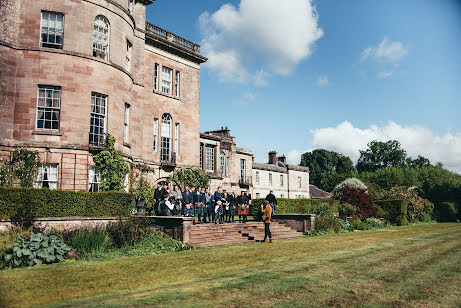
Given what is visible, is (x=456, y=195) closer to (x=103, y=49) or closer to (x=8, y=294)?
(x=103, y=49)

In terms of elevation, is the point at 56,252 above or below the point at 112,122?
below

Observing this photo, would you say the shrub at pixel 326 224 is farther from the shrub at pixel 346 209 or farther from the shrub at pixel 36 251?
the shrub at pixel 36 251

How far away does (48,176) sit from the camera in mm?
20156

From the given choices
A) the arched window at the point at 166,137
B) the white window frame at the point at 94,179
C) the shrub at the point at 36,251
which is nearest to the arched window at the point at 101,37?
the white window frame at the point at 94,179

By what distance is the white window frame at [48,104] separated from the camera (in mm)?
20453

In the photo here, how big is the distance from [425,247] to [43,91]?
19158 mm

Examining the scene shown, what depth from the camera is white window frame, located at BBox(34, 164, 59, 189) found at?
19875 millimetres

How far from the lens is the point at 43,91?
813 inches

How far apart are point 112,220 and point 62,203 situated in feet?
6.85

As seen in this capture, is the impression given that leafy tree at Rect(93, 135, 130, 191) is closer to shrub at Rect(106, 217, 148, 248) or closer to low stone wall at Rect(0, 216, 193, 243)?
low stone wall at Rect(0, 216, 193, 243)

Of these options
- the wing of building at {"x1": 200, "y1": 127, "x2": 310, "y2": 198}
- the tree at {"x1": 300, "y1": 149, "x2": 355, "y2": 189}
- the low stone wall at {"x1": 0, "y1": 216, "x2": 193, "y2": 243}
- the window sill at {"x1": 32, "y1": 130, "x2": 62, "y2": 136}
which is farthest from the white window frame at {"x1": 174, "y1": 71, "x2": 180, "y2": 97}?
the tree at {"x1": 300, "y1": 149, "x2": 355, "y2": 189}

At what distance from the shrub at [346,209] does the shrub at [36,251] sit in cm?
2102

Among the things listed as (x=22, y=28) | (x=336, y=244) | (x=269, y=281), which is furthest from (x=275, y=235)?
(x=22, y=28)

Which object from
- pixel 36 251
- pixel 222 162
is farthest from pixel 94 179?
pixel 222 162
